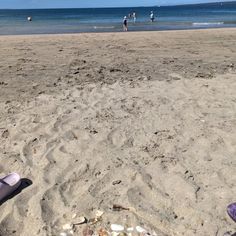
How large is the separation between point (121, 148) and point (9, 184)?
133cm

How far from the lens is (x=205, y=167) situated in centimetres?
396

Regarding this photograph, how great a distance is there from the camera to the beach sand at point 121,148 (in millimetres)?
3219

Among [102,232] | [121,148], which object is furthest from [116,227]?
[121,148]

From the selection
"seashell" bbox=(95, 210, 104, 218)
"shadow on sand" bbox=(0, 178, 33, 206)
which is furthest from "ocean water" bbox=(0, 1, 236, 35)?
"seashell" bbox=(95, 210, 104, 218)

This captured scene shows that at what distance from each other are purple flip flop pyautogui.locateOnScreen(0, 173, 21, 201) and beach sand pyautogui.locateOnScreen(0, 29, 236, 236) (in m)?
0.09

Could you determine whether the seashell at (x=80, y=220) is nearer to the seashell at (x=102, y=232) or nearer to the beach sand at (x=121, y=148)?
the beach sand at (x=121, y=148)

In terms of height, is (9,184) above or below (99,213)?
above

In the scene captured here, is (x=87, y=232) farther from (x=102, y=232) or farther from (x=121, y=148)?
(x=121, y=148)

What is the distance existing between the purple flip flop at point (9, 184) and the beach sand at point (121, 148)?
0.09m

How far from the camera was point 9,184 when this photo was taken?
3535mm

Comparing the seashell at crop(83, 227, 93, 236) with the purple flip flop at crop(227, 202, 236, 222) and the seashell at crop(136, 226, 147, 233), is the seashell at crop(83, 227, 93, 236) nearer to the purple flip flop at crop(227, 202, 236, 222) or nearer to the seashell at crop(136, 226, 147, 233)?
the seashell at crop(136, 226, 147, 233)

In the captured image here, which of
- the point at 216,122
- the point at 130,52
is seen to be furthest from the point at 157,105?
the point at 130,52

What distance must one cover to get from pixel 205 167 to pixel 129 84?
3.39 m

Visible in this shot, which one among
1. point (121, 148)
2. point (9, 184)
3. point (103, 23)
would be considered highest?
point (9, 184)
